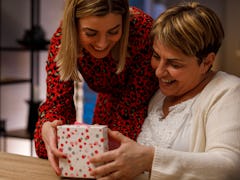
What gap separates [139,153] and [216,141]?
0.79 ft

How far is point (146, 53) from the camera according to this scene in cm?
164

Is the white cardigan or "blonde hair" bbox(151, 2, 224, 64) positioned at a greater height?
"blonde hair" bbox(151, 2, 224, 64)

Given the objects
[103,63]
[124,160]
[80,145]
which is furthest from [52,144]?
[103,63]

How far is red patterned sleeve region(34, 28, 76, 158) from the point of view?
154 cm

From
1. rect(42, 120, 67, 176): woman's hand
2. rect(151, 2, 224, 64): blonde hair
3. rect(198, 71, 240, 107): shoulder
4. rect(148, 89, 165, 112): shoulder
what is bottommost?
rect(42, 120, 67, 176): woman's hand

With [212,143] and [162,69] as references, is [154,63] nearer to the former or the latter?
[162,69]

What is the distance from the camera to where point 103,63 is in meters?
1.68

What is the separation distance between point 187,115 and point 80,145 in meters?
0.40

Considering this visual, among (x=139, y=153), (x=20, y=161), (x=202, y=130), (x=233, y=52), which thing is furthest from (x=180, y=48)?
(x=233, y=52)

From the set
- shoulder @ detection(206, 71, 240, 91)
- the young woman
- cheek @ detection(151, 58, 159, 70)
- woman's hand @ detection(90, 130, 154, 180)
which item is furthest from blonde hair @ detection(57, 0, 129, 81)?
woman's hand @ detection(90, 130, 154, 180)

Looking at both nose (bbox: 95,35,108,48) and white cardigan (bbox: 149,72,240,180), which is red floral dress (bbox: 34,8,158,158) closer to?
nose (bbox: 95,35,108,48)

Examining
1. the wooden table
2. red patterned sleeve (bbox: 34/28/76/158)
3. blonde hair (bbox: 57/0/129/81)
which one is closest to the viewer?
the wooden table

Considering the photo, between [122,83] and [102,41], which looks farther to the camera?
[122,83]

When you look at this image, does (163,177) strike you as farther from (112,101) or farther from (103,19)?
(112,101)
